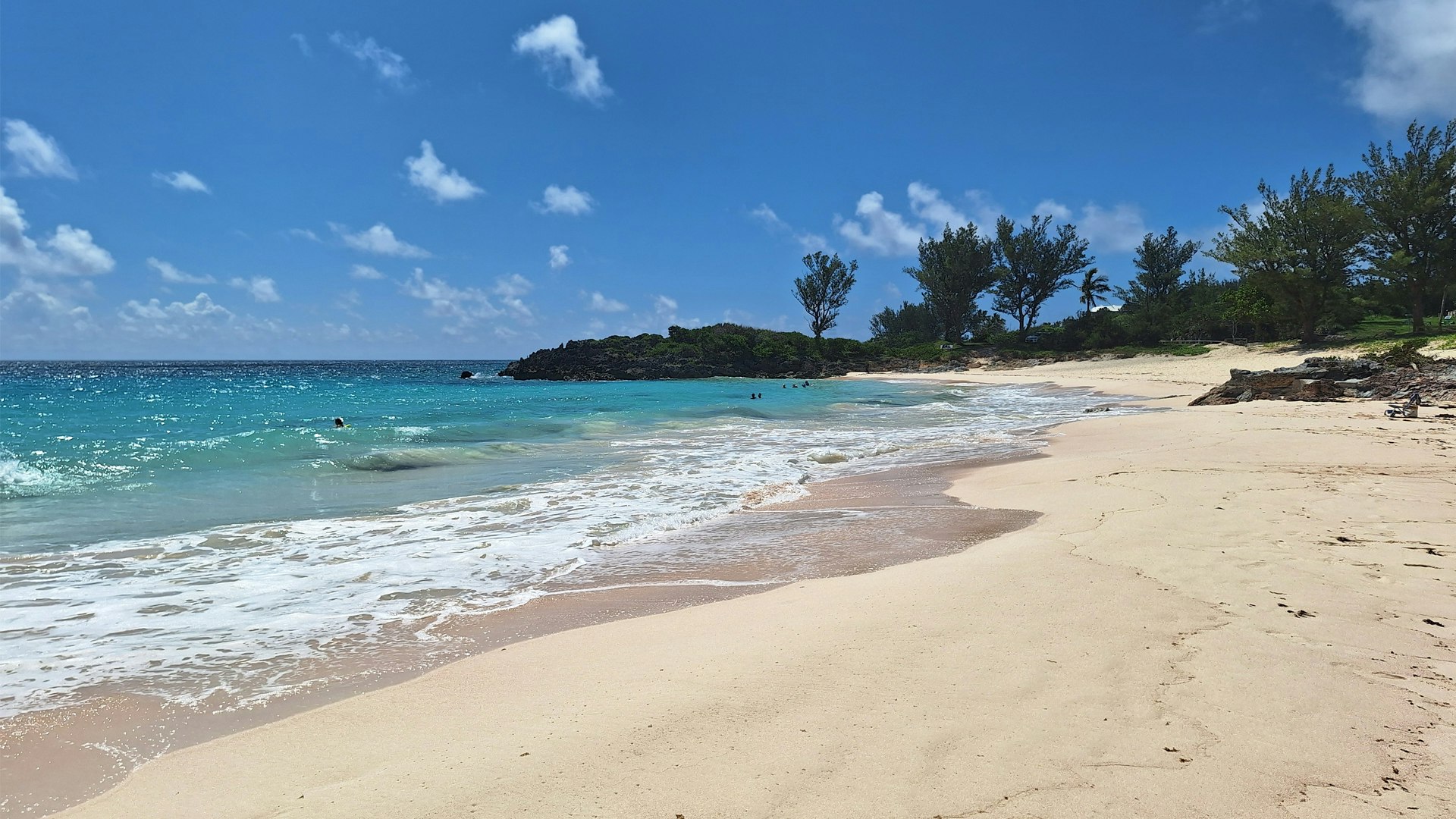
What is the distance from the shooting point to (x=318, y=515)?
8758 millimetres

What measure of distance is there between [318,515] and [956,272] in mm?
70219

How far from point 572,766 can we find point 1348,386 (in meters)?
22.1

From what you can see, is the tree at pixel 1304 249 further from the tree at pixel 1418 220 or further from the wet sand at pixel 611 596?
the wet sand at pixel 611 596

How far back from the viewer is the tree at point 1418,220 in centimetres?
3625

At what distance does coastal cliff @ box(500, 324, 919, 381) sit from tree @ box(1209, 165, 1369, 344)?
86.4 feet

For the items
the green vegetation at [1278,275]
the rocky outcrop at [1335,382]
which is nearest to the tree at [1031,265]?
the green vegetation at [1278,275]

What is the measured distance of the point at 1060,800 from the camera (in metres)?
2.26

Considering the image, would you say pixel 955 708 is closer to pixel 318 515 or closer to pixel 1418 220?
pixel 318 515

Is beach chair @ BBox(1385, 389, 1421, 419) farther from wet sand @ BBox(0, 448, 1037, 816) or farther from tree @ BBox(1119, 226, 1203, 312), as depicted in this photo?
tree @ BBox(1119, 226, 1203, 312)

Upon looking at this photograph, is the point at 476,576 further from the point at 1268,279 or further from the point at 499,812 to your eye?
the point at 1268,279

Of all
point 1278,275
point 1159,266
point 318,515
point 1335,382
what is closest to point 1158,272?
point 1159,266

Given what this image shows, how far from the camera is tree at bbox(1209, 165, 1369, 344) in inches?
1563

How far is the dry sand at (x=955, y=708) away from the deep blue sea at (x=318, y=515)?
4.36ft

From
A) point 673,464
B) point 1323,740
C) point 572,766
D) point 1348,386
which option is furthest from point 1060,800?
point 1348,386
